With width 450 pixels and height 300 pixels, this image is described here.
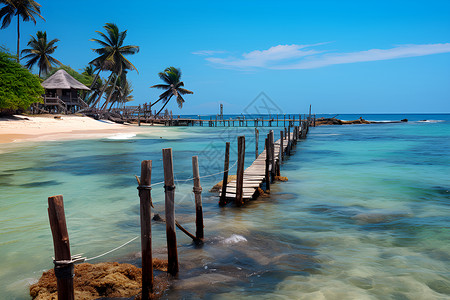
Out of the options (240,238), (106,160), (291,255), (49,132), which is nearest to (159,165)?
(106,160)

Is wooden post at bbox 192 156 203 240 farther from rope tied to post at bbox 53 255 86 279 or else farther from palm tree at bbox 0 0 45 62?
palm tree at bbox 0 0 45 62

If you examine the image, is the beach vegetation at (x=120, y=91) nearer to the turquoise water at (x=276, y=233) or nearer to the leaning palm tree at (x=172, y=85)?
the leaning palm tree at (x=172, y=85)

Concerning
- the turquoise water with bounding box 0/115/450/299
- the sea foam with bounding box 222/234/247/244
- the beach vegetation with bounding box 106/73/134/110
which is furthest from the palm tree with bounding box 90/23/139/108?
the sea foam with bounding box 222/234/247/244

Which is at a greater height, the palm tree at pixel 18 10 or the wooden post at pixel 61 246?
the palm tree at pixel 18 10

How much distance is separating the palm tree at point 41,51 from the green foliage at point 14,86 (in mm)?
16820

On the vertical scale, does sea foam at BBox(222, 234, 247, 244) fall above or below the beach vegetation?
below

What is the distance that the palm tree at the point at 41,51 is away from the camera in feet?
163

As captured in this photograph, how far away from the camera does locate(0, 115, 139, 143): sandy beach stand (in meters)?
27.5

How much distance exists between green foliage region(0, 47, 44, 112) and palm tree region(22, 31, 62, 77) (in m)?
16.8

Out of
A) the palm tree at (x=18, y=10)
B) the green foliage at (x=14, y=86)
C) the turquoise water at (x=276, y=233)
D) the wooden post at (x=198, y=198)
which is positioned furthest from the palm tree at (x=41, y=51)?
the wooden post at (x=198, y=198)

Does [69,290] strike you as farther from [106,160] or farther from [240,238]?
[106,160]

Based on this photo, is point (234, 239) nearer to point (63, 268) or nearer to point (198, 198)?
point (198, 198)

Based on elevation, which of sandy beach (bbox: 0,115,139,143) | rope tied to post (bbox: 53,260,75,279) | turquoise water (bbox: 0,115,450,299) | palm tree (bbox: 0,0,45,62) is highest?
palm tree (bbox: 0,0,45,62)

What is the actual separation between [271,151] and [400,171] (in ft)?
26.0
